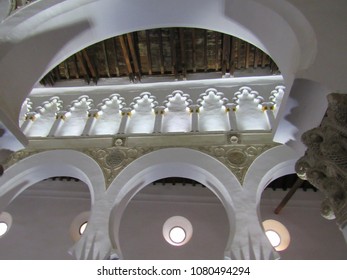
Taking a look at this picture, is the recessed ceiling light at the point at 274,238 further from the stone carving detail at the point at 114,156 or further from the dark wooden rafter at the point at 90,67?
the dark wooden rafter at the point at 90,67

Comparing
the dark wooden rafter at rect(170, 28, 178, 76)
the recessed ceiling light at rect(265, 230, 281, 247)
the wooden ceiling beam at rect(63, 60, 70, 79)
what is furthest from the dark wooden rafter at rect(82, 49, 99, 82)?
the recessed ceiling light at rect(265, 230, 281, 247)

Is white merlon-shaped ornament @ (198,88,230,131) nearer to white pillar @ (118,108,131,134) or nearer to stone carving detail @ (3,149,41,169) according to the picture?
white pillar @ (118,108,131,134)

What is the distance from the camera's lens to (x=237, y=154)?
5887 mm

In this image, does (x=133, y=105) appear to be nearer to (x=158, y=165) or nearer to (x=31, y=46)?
(x=158, y=165)

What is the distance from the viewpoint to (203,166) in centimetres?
571

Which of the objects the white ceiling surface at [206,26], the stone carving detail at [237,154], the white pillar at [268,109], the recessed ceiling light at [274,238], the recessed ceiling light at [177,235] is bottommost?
the recessed ceiling light at [177,235]

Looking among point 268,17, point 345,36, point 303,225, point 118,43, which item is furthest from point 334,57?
point 303,225

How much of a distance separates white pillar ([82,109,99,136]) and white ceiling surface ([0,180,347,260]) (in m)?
3.04

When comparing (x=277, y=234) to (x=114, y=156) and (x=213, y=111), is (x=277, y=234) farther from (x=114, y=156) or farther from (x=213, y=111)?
(x=114, y=156)

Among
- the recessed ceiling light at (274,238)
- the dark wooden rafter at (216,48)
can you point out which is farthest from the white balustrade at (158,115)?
the recessed ceiling light at (274,238)

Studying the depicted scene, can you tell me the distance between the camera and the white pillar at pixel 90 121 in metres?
6.61

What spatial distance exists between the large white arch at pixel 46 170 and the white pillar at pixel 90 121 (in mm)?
578

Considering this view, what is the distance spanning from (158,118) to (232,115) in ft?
4.93

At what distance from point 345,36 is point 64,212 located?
810cm
